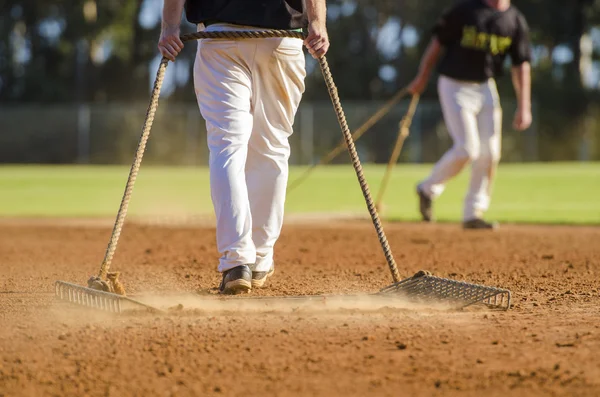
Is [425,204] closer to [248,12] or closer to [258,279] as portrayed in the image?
[258,279]

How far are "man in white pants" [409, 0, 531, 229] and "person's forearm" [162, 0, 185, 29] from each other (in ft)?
15.9

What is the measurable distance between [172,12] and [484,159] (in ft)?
17.1

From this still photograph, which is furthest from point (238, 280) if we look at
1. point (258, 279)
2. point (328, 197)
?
point (328, 197)

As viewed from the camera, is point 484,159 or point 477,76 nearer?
point 477,76

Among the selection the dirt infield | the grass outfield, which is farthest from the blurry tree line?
the dirt infield

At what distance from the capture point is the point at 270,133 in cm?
544

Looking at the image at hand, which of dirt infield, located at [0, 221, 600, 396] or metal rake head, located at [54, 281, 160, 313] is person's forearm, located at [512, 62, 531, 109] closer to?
dirt infield, located at [0, 221, 600, 396]

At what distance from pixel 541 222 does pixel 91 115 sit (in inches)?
1100

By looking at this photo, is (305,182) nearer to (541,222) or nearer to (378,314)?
(541,222)

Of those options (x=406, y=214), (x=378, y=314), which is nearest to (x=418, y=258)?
(x=378, y=314)

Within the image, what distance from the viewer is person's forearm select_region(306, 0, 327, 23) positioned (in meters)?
5.18

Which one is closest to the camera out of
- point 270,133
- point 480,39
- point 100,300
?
point 100,300

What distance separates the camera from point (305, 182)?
20141 mm

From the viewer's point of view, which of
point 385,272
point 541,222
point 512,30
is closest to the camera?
point 385,272
